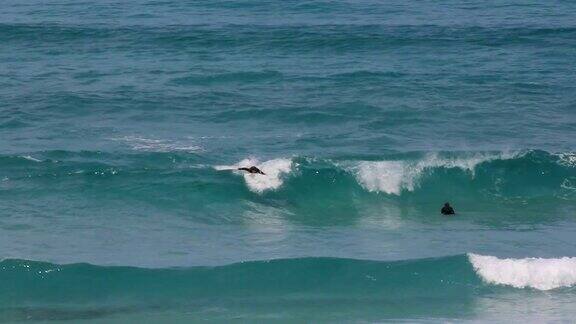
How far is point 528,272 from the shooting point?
2536 cm

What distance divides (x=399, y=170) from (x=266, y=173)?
12.3 feet

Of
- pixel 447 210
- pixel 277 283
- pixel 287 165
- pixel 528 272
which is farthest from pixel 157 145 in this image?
pixel 528 272

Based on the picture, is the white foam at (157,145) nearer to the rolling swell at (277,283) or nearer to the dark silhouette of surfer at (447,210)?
the dark silhouette of surfer at (447,210)

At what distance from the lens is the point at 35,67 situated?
4209 centimetres

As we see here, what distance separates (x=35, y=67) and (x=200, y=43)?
6.93 meters

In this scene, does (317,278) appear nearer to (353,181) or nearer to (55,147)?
(353,181)

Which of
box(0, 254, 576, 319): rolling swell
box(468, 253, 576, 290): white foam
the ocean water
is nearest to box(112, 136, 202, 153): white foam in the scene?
the ocean water

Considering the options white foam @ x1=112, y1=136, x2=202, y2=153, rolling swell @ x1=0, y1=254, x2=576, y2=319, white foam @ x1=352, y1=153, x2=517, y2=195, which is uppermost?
white foam @ x1=112, y1=136, x2=202, y2=153

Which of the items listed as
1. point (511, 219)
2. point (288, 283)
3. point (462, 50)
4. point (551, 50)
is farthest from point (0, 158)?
point (551, 50)

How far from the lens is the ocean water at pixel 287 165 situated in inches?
979

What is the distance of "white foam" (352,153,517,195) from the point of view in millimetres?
31969

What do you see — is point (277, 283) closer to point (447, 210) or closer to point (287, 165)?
point (447, 210)

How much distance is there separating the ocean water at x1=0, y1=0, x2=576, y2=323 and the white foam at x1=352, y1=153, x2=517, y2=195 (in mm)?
54

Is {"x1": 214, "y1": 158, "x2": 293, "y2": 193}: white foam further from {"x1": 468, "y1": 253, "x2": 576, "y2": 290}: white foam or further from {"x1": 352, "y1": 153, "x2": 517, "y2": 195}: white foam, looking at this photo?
{"x1": 468, "y1": 253, "x2": 576, "y2": 290}: white foam
